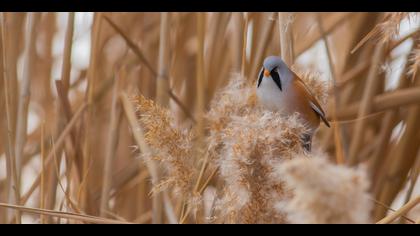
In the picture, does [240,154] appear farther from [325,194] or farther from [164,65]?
[164,65]

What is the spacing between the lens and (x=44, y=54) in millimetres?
1750

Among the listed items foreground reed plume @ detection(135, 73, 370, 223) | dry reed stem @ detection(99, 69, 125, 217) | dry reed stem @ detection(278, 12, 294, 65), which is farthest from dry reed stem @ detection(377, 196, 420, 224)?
dry reed stem @ detection(99, 69, 125, 217)

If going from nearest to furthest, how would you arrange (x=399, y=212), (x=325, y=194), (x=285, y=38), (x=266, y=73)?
(x=325, y=194) → (x=399, y=212) → (x=285, y=38) → (x=266, y=73)

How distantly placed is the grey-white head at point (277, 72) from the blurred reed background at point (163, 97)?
0.03 meters

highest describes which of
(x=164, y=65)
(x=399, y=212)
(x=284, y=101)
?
(x=164, y=65)

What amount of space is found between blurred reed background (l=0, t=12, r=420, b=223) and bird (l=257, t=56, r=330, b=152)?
0.11 feet

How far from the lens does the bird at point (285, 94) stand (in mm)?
917

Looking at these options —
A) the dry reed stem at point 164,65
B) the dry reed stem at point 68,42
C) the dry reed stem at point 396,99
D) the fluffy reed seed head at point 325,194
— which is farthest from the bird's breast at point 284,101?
the fluffy reed seed head at point 325,194

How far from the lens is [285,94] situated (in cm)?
99

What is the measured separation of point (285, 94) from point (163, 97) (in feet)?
0.92

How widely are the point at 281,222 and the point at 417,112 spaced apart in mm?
742

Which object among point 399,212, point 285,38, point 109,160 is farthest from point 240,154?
point 109,160
